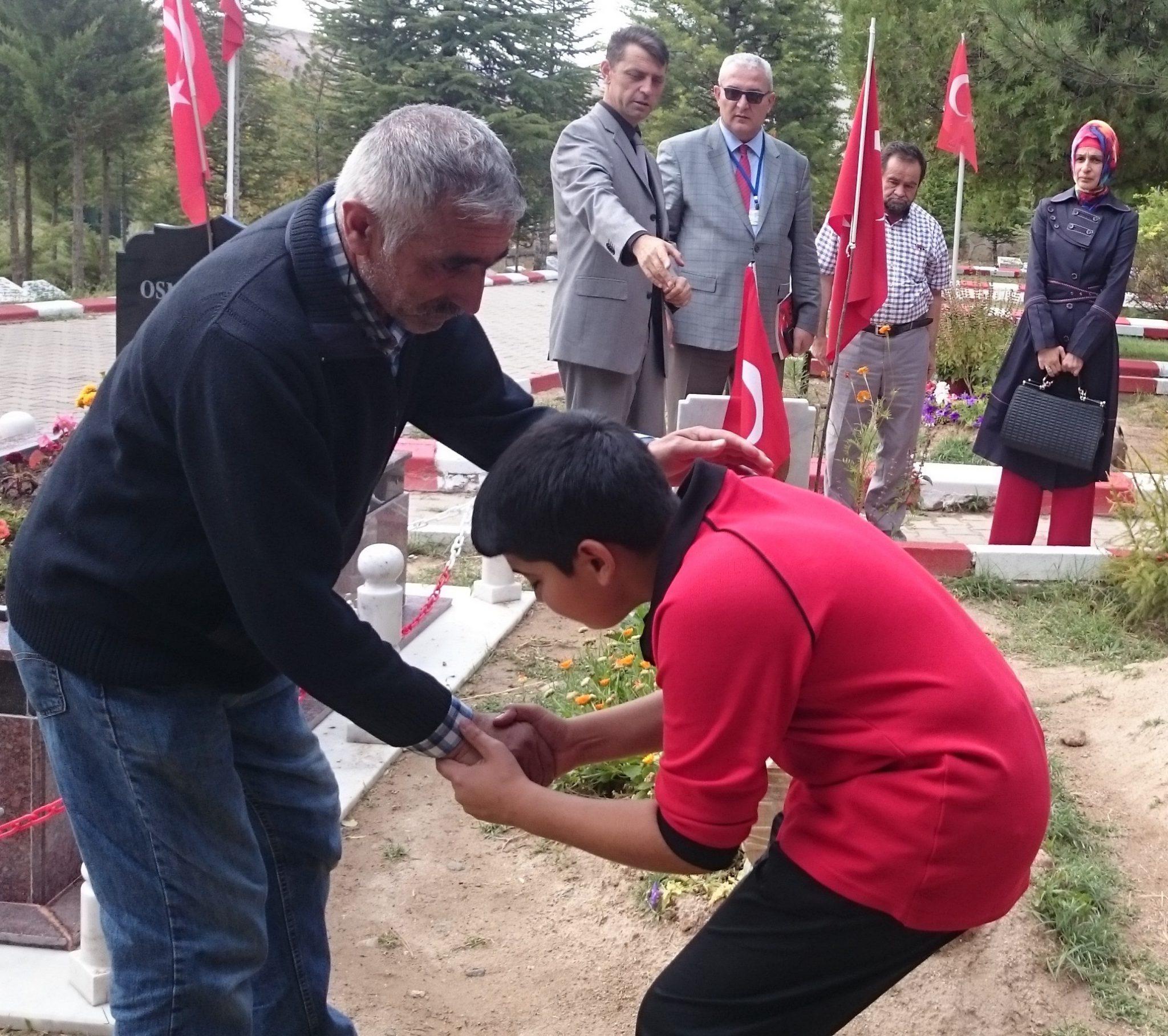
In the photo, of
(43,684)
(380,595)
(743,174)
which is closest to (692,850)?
(43,684)

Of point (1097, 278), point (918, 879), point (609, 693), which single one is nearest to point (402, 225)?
point (918, 879)

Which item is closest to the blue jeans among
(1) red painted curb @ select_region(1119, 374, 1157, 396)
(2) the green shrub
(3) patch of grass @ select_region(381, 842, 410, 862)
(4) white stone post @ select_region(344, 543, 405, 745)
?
(3) patch of grass @ select_region(381, 842, 410, 862)

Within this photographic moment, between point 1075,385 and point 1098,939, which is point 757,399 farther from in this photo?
point 1075,385

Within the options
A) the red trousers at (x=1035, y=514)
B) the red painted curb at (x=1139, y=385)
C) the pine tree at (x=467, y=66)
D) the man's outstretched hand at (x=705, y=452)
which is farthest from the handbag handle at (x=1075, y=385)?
the pine tree at (x=467, y=66)

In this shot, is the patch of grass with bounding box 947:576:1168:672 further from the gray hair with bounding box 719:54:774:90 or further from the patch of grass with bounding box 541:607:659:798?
the gray hair with bounding box 719:54:774:90

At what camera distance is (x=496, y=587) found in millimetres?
5391

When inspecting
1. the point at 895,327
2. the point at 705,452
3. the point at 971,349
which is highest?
the point at 705,452

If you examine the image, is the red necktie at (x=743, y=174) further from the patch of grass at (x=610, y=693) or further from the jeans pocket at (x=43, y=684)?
the jeans pocket at (x=43, y=684)

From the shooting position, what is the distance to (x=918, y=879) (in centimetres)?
166

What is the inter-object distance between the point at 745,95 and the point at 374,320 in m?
3.98

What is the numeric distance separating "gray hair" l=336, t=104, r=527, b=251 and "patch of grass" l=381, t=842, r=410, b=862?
216 cm

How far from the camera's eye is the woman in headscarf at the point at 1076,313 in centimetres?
580

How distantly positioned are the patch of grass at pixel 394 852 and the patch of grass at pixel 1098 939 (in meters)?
1.58

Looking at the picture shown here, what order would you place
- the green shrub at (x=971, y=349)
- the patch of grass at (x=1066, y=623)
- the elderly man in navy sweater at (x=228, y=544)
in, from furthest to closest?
1. the green shrub at (x=971, y=349)
2. the patch of grass at (x=1066, y=623)
3. the elderly man in navy sweater at (x=228, y=544)
